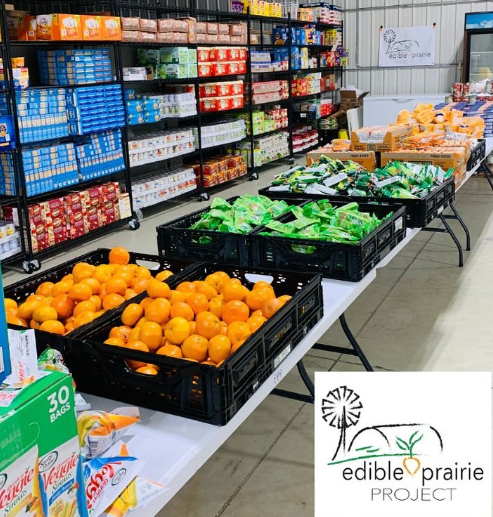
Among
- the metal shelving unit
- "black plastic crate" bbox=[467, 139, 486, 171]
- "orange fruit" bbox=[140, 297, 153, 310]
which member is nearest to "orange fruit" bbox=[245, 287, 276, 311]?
"orange fruit" bbox=[140, 297, 153, 310]

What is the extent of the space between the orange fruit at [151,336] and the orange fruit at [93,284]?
0.48 metres

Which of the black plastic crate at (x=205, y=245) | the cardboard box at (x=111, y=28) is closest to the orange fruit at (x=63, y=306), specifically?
the black plastic crate at (x=205, y=245)

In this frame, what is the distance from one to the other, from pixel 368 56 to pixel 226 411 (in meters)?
12.9

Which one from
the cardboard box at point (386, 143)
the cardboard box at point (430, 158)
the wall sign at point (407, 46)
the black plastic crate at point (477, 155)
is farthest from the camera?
the wall sign at point (407, 46)

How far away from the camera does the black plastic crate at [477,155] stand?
592 centimetres

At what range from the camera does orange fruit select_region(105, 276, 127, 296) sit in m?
2.44

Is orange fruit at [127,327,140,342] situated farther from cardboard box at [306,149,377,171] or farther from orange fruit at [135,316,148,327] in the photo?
cardboard box at [306,149,377,171]

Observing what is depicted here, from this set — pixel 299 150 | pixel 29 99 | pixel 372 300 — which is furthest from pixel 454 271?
pixel 299 150

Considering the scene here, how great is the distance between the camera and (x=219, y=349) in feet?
6.30

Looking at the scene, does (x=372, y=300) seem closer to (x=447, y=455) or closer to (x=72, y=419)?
(x=447, y=455)

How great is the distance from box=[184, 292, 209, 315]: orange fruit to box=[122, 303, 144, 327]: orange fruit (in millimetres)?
174

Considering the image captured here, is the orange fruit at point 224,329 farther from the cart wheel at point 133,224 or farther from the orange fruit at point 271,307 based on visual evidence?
the cart wheel at point 133,224

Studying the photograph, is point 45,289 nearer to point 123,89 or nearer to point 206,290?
point 206,290

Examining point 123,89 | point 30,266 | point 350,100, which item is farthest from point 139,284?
point 350,100
